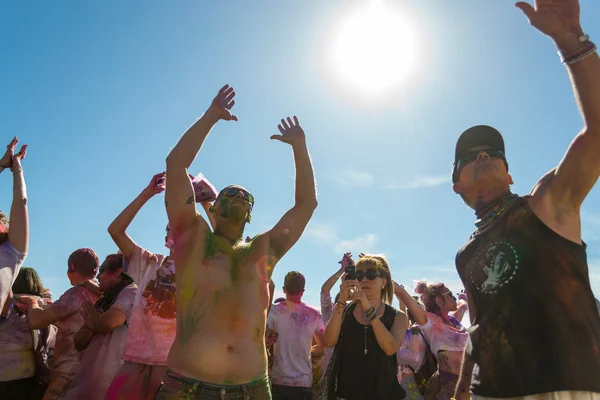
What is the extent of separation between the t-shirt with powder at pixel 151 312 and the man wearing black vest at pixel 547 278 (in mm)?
3094

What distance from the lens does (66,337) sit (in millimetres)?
5156

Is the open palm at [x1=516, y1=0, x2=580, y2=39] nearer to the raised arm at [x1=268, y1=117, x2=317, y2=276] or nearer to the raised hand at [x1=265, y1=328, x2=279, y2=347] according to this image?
the raised arm at [x1=268, y1=117, x2=317, y2=276]

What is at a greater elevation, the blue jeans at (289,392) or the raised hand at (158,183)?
the raised hand at (158,183)

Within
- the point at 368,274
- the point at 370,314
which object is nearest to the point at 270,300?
the point at 370,314

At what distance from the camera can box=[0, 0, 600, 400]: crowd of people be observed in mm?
2086

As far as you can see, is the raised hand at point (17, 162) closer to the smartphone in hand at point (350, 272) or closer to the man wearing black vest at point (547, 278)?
the smartphone in hand at point (350, 272)

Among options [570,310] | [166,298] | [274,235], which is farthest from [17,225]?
[570,310]

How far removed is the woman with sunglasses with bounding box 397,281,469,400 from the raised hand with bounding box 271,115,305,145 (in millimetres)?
3128

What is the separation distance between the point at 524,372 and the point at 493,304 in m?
0.36

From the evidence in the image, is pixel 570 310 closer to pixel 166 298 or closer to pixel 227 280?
pixel 227 280

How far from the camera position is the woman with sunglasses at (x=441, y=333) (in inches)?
232

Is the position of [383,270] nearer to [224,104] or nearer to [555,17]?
[224,104]

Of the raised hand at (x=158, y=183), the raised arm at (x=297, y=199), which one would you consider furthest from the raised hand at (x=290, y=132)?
the raised hand at (x=158, y=183)

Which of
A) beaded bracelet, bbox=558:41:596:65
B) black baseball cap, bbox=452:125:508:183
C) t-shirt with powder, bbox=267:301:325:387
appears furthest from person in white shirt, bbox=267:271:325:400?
beaded bracelet, bbox=558:41:596:65
